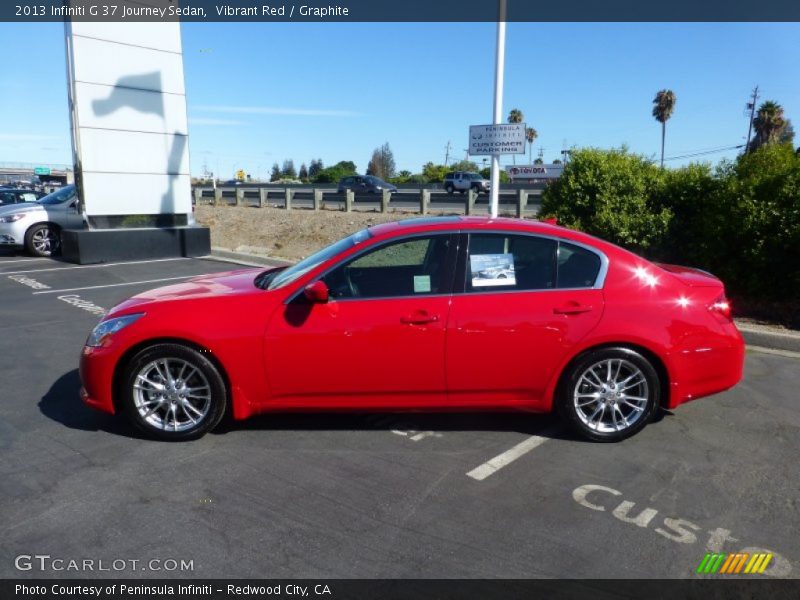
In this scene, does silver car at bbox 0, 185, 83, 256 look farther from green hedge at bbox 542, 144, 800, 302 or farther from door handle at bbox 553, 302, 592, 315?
door handle at bbox 553, 302, 592, 315

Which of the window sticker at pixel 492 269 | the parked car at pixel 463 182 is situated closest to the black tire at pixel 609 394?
the window sticker at pixel 492 269

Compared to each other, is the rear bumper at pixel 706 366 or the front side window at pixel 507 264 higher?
the front side window at pixel 507 264

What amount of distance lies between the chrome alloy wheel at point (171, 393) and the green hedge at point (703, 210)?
6.67 m

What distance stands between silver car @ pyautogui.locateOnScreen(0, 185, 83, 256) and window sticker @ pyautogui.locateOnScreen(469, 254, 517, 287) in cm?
1160

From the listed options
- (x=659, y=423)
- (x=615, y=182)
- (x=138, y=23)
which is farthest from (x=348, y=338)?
(x=138, y=23)

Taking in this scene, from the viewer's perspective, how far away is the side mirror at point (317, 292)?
404 cm

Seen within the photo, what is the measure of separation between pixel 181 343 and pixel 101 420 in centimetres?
107

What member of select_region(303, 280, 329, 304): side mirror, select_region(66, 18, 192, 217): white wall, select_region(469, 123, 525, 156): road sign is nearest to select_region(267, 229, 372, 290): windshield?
select_region(303, 280, 329, 304): side mirror

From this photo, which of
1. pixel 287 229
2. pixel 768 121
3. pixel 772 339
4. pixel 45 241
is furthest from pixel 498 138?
pixel 768 121

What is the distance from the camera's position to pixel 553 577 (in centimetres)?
287

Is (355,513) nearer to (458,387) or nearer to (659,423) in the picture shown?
(458,387)

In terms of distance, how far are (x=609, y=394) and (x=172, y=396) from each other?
298cm
